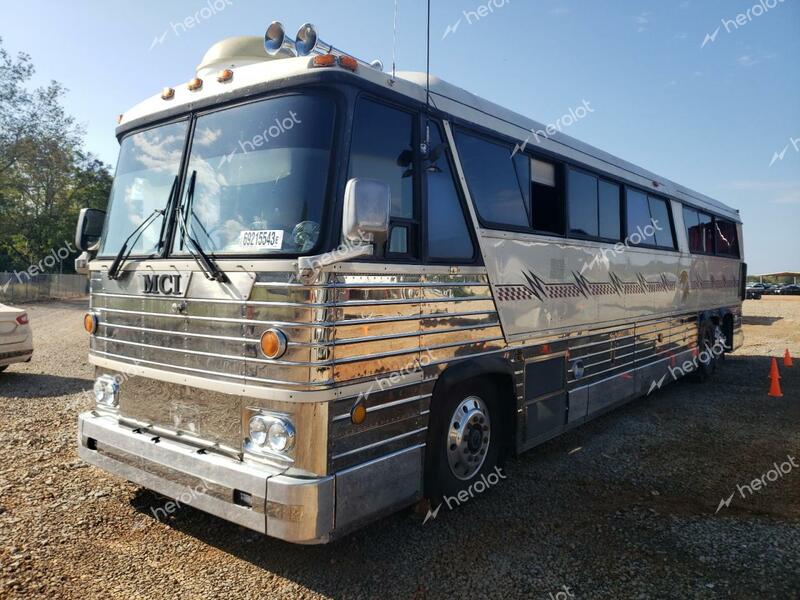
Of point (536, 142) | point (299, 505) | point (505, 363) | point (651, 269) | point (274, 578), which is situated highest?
point (536, 142)

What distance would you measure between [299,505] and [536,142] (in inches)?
159

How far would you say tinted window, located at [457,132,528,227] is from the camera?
14.7 ft

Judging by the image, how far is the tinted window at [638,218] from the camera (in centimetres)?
731

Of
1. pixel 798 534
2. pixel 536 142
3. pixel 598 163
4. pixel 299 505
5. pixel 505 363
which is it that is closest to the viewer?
pixel 299 505

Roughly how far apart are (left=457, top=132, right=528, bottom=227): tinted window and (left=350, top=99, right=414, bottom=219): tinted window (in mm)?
692

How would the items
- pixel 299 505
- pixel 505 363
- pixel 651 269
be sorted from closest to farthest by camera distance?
pixel 299 505 < pixel 505 363 < pixel 651 269

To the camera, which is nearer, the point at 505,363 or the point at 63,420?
the point at 505,363

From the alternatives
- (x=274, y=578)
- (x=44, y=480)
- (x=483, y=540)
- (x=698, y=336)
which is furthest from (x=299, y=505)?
(x=698, y=336)

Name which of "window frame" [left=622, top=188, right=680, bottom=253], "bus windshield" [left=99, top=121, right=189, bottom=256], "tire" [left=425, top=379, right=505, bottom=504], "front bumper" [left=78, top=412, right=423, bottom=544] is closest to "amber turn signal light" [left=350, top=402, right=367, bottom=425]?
"front bumper" [left=78, top=412, right=423, bottom=544]

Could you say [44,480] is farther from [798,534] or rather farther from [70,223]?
[70,223]

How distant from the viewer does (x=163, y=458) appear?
3625mm

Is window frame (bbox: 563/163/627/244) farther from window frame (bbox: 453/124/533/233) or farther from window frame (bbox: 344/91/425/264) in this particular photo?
window frame (bbox: 344/91/425/264)

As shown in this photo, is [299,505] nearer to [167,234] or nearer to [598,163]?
[167,234]

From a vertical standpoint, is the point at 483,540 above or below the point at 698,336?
below
